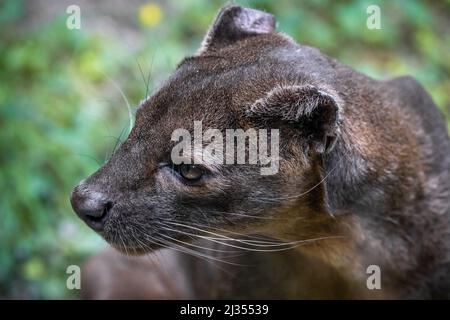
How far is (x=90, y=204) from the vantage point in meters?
3.60

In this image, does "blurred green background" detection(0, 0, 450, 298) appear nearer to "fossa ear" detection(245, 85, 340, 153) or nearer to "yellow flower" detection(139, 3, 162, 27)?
"yellow flower" detection(139, 3, 162, 27)

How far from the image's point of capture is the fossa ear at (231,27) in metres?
4.10

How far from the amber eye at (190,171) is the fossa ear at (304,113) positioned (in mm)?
326

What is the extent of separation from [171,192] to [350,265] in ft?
3.47

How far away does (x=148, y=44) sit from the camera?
723cm

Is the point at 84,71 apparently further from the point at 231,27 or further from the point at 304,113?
the point at 304,113

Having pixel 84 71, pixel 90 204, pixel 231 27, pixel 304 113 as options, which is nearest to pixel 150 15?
pixel 84 71

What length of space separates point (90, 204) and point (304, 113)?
3.41 ft

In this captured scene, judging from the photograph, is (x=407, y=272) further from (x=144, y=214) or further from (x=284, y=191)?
(x=144, y=214)

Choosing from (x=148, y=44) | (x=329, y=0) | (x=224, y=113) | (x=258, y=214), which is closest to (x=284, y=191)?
(x=258, y=214)

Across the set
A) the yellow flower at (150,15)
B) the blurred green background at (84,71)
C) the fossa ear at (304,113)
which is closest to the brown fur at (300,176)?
the fossa ear at (304,113)

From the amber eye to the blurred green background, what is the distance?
88.2 inches

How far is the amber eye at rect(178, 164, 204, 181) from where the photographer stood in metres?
3.55

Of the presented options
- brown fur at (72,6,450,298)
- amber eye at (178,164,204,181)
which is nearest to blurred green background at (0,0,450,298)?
brown fur at (72,6,450,298)
